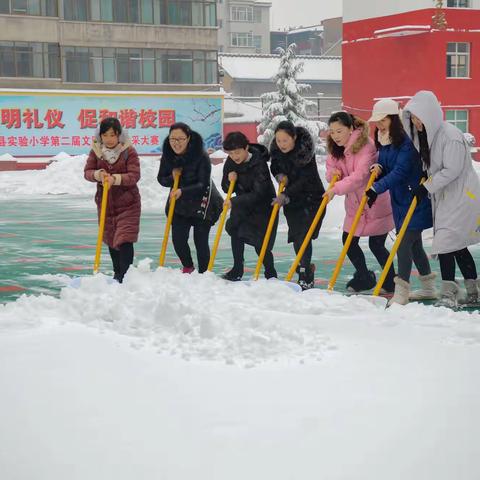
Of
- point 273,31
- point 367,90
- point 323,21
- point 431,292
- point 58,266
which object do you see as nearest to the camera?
point 431,292

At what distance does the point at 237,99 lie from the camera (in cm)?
4500

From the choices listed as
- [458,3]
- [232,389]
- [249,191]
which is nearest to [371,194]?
[249,191]

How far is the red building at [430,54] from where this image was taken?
29188 mm

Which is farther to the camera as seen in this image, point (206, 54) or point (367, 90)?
point (206, 54)

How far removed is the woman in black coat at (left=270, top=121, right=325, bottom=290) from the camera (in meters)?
6.77

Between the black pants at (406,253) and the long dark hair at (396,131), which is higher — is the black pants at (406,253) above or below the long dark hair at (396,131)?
below

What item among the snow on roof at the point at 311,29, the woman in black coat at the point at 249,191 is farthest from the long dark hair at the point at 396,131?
the snow on roof at the point at 311,29

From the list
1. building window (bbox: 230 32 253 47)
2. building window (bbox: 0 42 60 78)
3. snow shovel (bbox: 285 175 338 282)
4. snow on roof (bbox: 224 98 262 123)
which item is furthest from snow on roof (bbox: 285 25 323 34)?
snow shovel (bbox: 285 175 338 282)

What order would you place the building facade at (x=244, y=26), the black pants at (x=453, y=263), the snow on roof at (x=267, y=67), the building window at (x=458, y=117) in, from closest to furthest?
the black pants at (x=453, y=263) → the building window at (x=458, y=117) → the snow on roof at (x=267, y=67) → the building facade at (x=244, y=26)

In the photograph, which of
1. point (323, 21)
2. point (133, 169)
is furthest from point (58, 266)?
point (323, 21)

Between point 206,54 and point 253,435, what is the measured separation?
1319 inches

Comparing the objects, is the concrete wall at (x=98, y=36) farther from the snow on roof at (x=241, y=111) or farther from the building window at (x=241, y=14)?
the building window at (x=241, y=14)

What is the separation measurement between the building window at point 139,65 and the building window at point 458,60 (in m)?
9.86

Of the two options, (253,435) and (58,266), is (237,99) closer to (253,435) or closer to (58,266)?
(58,266)
